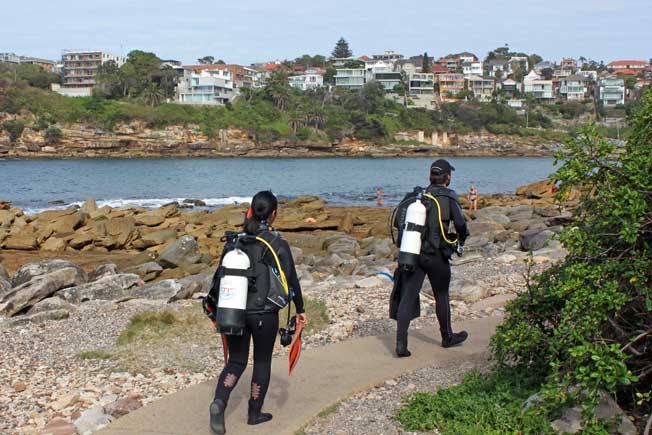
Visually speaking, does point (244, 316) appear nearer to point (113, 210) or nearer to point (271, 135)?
point (113, 210)

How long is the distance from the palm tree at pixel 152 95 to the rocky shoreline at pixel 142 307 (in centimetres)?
10353

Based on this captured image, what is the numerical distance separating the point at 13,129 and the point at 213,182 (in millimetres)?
55367

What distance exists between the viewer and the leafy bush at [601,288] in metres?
4.39

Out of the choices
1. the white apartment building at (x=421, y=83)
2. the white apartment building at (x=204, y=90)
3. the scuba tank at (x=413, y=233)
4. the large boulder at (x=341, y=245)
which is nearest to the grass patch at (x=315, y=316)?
the scuba tank at (x=413, y=233)

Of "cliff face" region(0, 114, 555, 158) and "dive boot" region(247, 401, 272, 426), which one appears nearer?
"dive boot" region(247, 401, 272, 426)

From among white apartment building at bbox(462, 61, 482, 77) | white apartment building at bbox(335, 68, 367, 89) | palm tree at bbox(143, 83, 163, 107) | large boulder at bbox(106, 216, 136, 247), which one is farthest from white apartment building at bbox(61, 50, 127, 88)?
large boulder at bbox(106, 216, 136, 247)

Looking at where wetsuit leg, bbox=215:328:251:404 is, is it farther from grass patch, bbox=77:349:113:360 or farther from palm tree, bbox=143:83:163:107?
palm tree, bbox=143:83:163:107

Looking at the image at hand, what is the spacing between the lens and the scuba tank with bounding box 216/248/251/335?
4.91m

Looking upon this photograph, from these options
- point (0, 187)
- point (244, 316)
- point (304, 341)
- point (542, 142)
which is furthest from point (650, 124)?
point (542, 142)

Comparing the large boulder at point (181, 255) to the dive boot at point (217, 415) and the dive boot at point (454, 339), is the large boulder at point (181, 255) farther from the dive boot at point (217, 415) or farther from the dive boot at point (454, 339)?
the dive boot at point (217, 415)

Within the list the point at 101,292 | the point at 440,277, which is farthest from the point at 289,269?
the point at 101,292

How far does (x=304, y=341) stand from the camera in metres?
8.22

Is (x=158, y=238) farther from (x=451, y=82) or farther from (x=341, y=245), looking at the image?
(x=451, y=82)

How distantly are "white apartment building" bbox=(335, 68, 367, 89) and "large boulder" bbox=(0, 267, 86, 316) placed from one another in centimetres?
14423
